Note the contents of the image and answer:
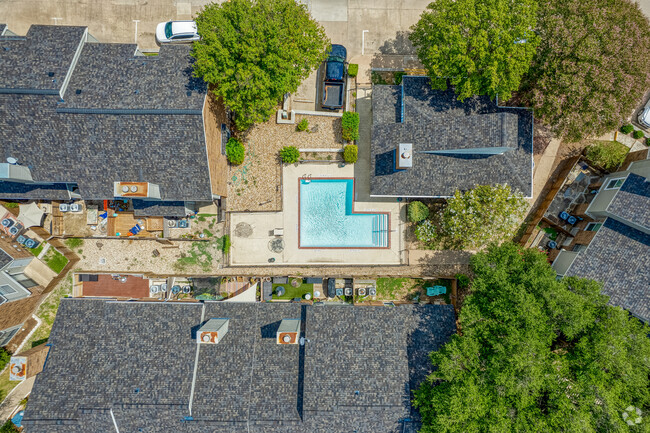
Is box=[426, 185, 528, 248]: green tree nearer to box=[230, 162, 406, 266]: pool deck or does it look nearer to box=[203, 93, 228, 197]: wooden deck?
box=[230, 162, 406, 266]: pool deck

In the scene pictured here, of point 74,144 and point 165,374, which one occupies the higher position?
point 74,144

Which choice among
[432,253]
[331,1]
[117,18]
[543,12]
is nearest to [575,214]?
[432,253]

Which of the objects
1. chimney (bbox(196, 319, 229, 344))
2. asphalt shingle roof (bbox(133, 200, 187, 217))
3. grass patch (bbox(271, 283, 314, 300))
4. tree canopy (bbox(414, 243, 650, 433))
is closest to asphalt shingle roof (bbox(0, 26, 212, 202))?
asphalt shingle roof (bbox(133, 200, 187, 217))

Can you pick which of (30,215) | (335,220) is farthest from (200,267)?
(30,215)

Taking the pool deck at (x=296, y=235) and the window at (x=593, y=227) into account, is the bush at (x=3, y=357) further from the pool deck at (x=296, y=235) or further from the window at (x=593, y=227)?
the window at (x=593, y=227)

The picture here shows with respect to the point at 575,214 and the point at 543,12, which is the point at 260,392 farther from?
the point at 543,12

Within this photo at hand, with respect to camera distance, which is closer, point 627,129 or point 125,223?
point 125,223

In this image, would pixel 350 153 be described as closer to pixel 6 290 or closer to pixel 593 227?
pixel 593 227
